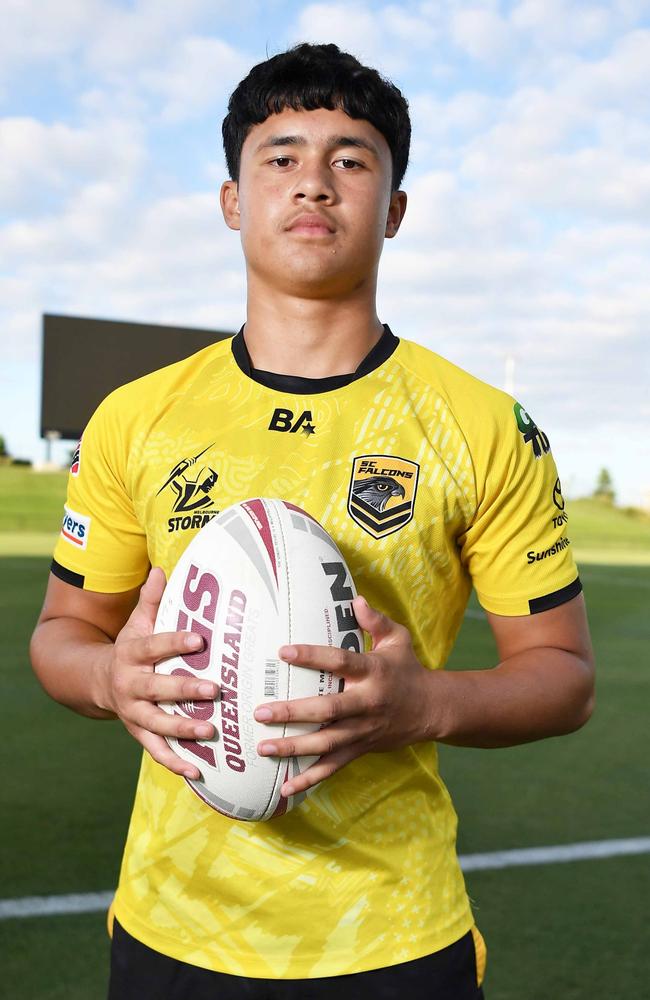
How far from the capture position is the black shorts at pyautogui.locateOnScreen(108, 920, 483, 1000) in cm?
168

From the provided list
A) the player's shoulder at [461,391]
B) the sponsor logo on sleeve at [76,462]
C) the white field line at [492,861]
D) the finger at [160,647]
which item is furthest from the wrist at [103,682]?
the white field line at [492,861]

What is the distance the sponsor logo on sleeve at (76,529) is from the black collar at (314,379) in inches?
18.3

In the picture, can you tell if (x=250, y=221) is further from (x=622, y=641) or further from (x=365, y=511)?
(x=622, y=641)

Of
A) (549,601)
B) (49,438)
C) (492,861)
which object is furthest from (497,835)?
(49,438)

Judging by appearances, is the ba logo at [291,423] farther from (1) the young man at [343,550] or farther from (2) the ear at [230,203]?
(2) the ear at [230,203]

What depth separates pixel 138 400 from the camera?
1.99 meters

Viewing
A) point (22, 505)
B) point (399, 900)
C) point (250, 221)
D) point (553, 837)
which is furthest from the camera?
point (22, 505)

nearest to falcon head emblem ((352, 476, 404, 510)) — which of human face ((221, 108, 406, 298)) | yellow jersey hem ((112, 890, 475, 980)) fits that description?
human face ((221, 108, 406, 298))

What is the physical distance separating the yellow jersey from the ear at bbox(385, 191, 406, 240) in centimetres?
27

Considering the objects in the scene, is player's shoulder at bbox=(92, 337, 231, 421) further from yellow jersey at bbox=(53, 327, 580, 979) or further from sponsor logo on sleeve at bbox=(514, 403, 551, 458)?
sponsor logo on sleeve at bbox=(514, 403, 551, 458)

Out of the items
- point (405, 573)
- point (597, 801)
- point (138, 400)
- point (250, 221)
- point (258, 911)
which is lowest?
point (597, 801)

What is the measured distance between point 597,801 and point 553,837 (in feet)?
2.09

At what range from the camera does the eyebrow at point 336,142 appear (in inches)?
74.8

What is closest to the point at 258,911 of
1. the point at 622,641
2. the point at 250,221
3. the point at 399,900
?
the point at 399,900
